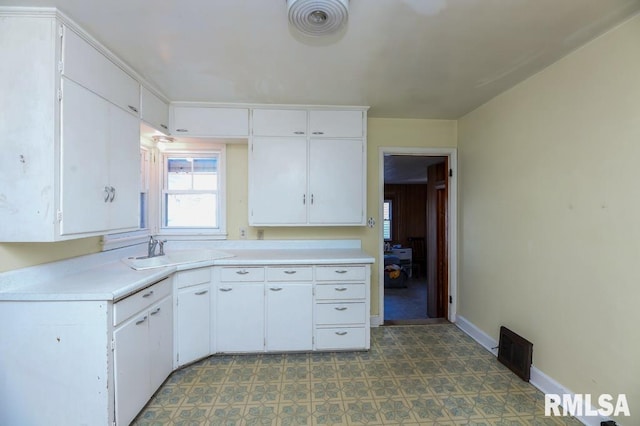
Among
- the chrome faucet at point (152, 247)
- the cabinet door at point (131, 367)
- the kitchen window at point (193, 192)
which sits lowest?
the cabinet door at point (131, 367)

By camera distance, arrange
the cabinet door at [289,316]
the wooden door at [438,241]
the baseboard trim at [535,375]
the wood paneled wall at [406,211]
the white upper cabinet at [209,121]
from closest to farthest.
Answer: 1. the baseboard trim at [535,375]
2. the cabinet door at [289,316]
3. the white upper cabinet at [209,121]
4. the wooden door at [438,241]
5. the wood paneled wall at [406,211]

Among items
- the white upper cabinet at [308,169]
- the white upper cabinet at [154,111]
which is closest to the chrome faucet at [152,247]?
the white upper cabinet at [308,169]

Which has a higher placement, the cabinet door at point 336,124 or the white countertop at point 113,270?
the cabinet door at point 336,124

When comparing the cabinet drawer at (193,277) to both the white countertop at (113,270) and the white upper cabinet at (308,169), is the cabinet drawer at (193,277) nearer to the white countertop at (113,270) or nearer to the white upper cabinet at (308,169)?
the white countertop at (113,270)

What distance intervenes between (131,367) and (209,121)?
2177mm

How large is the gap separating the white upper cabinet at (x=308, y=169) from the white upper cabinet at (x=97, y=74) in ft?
3.50

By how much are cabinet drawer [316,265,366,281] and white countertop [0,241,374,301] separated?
0.06m

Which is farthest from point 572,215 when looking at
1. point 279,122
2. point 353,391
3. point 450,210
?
point 279,122

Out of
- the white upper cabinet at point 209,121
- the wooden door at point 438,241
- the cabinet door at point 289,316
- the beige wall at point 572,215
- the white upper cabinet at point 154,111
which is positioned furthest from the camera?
the wooden door at point 438,241

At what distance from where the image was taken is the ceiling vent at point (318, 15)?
138 centimetres

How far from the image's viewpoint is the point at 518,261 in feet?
8.05

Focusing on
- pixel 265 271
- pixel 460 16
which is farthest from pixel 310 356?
pixel 460 16

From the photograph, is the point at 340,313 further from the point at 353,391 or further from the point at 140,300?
the point at 140,300

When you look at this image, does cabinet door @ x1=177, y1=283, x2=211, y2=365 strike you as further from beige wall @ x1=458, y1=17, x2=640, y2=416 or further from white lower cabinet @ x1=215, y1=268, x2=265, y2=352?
beige wall @ x1=458, y1=17, x2=640, y2=416
